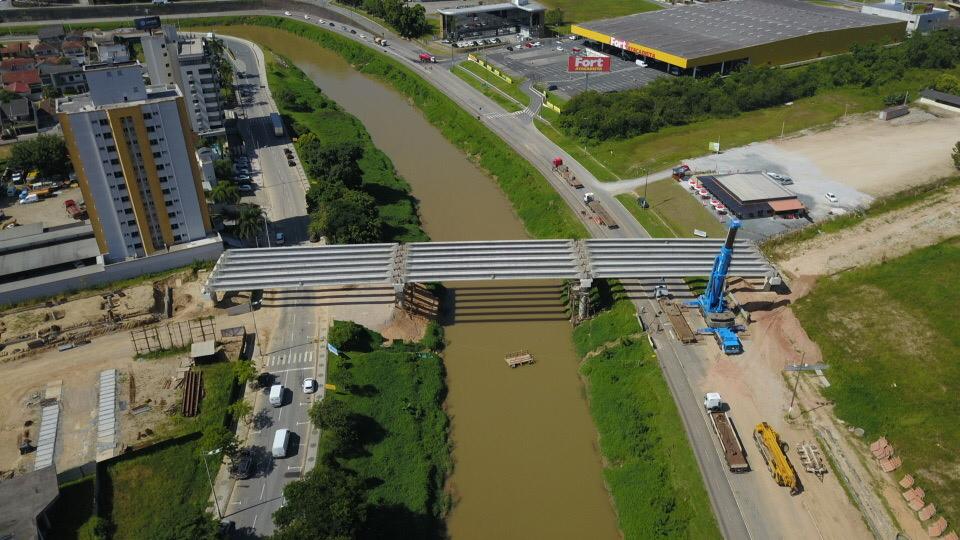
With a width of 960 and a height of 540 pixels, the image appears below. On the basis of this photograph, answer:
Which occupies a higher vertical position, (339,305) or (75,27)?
(75,27)

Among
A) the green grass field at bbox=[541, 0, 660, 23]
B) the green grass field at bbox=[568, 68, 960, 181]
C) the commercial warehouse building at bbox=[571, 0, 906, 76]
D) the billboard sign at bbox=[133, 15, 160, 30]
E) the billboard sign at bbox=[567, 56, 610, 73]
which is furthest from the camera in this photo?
the green grass field at bbox=[541, 0, 660, 23]

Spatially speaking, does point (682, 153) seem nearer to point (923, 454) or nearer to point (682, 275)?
point (682, 275)

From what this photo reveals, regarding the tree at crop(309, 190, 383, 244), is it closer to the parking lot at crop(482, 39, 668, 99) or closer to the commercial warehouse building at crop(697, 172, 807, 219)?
the commercial warehouse building at crop(697, 172, 807, 219)

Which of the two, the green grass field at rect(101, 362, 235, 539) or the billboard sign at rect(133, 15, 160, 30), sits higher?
the billboard sign at rect(133, 15, 160, 30)

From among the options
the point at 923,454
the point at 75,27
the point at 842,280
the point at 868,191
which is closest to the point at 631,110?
the point at 868,191

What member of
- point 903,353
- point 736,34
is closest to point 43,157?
point 903,353

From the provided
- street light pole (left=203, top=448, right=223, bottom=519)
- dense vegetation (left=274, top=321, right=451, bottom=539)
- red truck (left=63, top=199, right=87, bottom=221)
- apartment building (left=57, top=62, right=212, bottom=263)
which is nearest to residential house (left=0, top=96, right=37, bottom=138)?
red truck (left=63, top=199, right=87, bottom=221)
